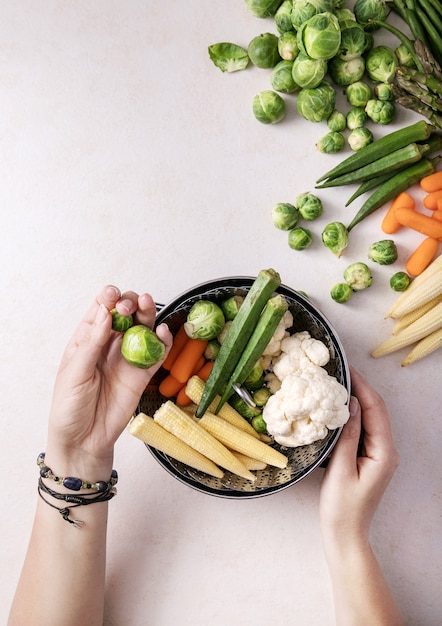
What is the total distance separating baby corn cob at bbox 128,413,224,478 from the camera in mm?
2453

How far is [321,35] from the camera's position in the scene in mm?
2680

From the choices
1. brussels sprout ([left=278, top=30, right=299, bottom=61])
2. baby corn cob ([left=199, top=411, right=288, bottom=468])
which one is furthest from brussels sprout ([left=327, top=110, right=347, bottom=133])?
baby corn cob ([left=199, top=411, right=288, bottom=468])

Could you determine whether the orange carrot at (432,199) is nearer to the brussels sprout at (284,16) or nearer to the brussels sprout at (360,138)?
the brussels sprout at (360,138)

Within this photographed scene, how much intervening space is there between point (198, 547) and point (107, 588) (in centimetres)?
47

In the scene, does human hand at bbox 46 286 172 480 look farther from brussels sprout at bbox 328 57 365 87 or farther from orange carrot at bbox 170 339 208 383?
brussels sprout at bbox 328 57 365 87

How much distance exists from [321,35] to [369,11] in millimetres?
383

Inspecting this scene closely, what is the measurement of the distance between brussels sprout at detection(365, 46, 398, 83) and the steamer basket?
1.19 m

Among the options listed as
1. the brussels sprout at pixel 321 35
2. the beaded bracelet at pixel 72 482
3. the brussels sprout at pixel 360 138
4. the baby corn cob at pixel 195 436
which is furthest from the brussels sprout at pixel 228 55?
the beaded bracelet at pixel 72 482

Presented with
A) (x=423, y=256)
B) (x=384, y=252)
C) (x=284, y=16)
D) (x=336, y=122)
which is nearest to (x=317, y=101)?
(x=336, y=122)

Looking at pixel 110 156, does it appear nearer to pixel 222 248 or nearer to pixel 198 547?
pixel 222 248

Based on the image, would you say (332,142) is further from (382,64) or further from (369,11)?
(369,11)

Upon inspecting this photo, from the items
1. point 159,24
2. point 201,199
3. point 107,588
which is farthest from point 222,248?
point 107,588

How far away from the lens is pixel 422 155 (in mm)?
2879

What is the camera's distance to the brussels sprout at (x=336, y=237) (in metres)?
2.85
